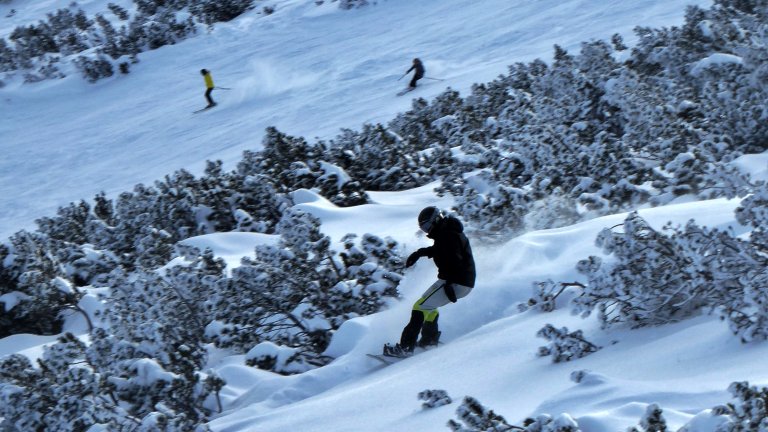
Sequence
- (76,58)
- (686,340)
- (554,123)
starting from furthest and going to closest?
(76,58) < (554,123) < (686,340)

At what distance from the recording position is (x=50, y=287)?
1169 cm

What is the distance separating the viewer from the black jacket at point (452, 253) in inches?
328

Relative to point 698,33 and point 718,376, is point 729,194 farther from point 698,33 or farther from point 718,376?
point 698,33

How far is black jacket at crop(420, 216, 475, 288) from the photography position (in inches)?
328

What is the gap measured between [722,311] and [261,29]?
87.3 feet

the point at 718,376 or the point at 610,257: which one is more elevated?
the point at 718,376

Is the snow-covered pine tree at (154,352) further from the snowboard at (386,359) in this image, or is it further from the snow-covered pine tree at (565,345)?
the snow-covered pine tree at (565,345)

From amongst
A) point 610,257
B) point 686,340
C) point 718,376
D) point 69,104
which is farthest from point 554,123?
point 69,104

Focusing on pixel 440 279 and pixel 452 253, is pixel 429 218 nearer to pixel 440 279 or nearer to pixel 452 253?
pixel 452 253

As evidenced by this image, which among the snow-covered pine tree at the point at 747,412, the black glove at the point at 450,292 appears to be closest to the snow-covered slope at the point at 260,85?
the black glove at the point at 450,292

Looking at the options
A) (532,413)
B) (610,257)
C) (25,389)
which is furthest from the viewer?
(610,257)

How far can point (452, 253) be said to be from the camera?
833 cm

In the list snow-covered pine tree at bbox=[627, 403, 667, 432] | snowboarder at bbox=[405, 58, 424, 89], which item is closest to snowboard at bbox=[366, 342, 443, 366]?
snow-covered pine tree at bbox=[627, 403, 667, 432]

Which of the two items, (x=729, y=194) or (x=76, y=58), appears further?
(x=76, y=58)
